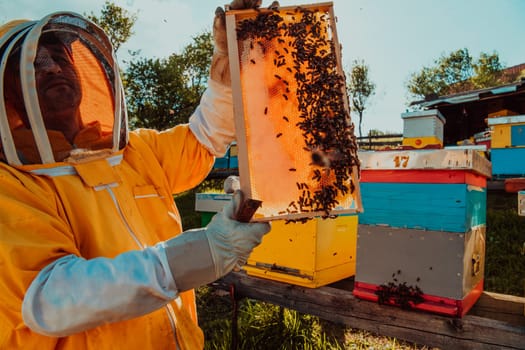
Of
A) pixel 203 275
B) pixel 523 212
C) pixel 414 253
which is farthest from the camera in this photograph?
pixel 414 253

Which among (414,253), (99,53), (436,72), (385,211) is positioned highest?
(436,72)

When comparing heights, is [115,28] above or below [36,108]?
above

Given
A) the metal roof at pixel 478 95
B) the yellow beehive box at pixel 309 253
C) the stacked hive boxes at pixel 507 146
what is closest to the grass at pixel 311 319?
the yellow beehive box at pixel 309 253

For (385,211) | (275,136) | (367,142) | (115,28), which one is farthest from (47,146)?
(115,28)

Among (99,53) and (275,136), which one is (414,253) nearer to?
(275,136)

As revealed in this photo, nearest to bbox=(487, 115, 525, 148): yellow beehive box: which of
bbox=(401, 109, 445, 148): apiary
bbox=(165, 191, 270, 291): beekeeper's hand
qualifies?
bbox=(401, 109, 445, 148): apiary

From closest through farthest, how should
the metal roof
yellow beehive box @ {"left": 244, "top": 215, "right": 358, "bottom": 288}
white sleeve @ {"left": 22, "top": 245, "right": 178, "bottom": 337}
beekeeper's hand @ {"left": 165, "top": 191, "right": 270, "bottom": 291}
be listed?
1. white sleeve @ {"left": 22, "top": 245, "right": 178, "bottom": 337}
2. beekeeper's hand @ {"left": 165, "top": 191, "right": 270, "bottom": 291}
3. yellow beehive box @ {"left": 244, "top": 215, "right": 358, "bottom": 288}
4. the metal roof

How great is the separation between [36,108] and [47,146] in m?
0.16

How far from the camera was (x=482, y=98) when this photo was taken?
1306cm

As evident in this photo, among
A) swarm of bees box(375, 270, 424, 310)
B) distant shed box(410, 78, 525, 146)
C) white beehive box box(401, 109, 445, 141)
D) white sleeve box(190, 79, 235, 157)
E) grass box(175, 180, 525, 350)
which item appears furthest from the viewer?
distant shed box(410, 78, 525, 146)

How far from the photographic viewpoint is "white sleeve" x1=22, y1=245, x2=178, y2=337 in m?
1.17

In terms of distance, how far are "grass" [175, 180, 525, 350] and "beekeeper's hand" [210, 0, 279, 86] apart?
8.31ft

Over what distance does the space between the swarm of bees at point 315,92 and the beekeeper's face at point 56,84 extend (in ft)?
2.62

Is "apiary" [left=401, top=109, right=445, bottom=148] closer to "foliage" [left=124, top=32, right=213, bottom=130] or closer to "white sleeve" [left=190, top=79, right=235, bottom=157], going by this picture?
"white sleeve" [left=190, top=79, right=235, bottom=157]
